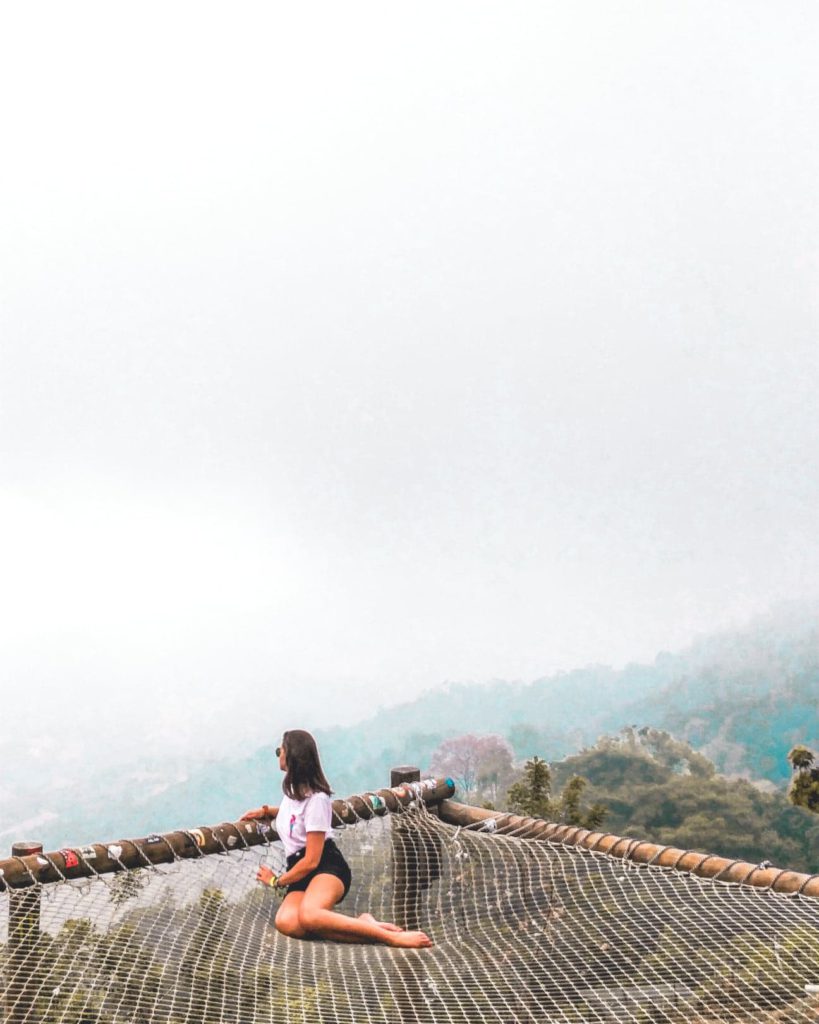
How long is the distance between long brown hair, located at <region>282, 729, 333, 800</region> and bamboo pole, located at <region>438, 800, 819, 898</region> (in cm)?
63

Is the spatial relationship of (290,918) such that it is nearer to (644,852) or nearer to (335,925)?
(335,925)

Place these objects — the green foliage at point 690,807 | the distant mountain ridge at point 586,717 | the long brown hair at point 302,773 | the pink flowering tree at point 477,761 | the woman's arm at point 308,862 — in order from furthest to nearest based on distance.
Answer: the distant mountain ridge at point 586,717 < the pink flowering tree at point 477,761 < the green foliage at point 690,807 < the long brown hair at point 302,773 < the woman's arm at point 308,862

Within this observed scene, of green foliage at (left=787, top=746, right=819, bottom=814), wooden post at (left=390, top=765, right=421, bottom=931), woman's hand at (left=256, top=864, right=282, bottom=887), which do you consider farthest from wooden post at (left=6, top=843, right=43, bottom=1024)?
green foliage at (left=787, top=746, right=819, bottom=814)

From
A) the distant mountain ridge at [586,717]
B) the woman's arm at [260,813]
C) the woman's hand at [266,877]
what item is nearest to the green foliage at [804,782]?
the woman's arm at [260,813]

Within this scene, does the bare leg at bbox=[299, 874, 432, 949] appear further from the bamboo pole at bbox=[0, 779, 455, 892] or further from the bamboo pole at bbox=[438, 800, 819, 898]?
the bamboo pole at bbox=[438, 800, 819, 898]

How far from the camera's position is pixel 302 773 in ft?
7.19

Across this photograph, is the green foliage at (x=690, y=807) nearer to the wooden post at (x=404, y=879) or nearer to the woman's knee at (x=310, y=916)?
the wooden post at (x=404, y=879)

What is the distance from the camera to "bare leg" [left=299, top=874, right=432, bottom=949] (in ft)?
6.32

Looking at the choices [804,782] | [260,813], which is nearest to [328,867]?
[260,813]

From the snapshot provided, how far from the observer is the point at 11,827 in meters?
14.5

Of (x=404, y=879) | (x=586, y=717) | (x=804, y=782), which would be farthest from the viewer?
(x=586, y=717)

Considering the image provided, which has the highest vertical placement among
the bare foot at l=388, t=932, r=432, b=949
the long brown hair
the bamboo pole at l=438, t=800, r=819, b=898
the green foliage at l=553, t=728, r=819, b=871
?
the long brown hair

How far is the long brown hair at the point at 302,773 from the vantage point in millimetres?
2189

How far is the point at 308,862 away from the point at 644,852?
31.8 inches
